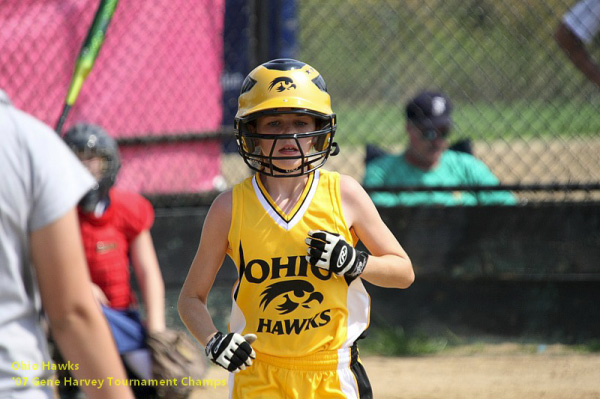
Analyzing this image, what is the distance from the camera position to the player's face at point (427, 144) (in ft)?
20.0

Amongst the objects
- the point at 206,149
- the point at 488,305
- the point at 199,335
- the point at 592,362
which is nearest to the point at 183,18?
the point at 206,149

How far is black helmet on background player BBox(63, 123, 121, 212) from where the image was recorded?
16.0 ft

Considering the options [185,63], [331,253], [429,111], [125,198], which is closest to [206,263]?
[331,253]

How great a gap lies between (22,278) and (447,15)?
578cm

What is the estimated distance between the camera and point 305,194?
305cm

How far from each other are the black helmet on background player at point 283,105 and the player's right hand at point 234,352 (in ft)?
1.95

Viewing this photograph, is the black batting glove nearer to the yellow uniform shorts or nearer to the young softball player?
the young softball player

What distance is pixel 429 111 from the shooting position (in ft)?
20.1

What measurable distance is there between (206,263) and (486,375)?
9.34 ft

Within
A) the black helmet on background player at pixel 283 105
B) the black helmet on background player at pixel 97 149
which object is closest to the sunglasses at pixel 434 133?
the black helmet on background player at pixel 97 149

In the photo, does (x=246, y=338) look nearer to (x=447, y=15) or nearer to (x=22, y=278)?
(x=22, y=278)

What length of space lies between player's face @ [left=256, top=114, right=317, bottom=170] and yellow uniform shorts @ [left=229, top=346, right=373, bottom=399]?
0.68 meters

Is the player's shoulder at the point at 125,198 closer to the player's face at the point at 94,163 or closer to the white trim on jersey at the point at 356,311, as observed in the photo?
the player's face at the point at 94,163

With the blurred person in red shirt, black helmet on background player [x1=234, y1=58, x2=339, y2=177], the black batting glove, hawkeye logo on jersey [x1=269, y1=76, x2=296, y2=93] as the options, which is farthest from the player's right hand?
the blurred person in red shirt
